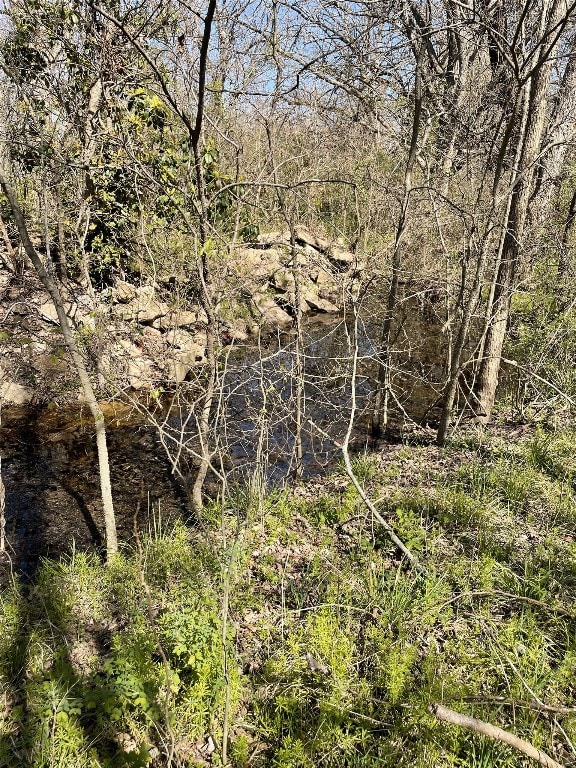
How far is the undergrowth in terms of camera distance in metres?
2.71

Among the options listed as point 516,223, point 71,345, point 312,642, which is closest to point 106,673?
point 312,642

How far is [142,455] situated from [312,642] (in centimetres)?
443

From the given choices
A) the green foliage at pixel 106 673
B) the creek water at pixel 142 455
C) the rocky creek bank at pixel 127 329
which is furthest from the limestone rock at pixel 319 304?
the green foliage at pixel 106 673

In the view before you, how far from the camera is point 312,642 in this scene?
327 centimetres

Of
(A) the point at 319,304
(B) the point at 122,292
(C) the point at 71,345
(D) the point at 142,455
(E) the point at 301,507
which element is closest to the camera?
(C) the point at 71,345

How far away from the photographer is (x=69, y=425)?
7.68 metres

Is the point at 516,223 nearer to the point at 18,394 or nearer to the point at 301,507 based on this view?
the point at 301,507

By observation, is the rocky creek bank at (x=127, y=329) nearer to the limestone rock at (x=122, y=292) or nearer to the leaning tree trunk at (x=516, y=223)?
the limestone rock at (x=122, y=292)

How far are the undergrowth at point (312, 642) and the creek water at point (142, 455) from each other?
2.79 ft

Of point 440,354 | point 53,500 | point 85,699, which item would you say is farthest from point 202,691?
point 440,354

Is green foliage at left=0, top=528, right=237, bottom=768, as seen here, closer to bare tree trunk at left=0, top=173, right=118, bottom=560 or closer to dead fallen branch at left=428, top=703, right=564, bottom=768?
bare tree trunk at left=0, top=173, right=118, bottom=560

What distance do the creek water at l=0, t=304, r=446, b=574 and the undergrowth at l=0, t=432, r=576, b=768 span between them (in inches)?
33.5

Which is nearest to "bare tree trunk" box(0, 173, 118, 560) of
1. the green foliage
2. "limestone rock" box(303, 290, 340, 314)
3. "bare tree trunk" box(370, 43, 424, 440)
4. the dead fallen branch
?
the green foliage

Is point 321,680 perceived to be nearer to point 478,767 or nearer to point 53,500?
point 478,767
